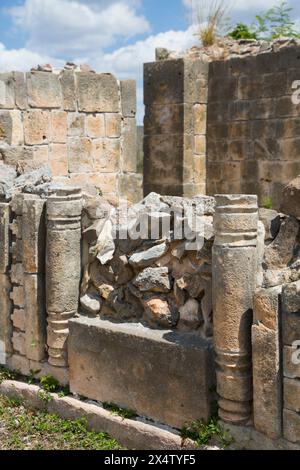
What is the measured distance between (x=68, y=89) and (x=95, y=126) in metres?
0.64

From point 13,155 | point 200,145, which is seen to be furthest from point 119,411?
point 200,145

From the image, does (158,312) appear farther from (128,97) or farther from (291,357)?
(128,97)

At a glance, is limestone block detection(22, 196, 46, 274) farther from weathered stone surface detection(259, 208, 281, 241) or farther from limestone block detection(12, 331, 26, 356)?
weathered stone surface detection(259, 208, 281, 241)

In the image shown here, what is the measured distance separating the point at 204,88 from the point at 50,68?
3.54m

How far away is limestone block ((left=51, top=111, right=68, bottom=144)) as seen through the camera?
7496mm

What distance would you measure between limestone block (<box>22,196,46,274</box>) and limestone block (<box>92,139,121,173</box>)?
323 cm

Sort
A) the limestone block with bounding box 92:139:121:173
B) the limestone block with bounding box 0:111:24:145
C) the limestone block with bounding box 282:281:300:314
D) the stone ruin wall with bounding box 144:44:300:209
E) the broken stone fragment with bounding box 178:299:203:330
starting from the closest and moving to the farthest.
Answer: the limestone block with bounding box 282:281:300:314 → the broken stone fragment with bounding box 178:299:203:330 → the limestone block with bounding box 0:111:24:145 → the limestone block with bounding box 92:139:121:173 → the stone ruin wall with bounding box 144:44:300:209

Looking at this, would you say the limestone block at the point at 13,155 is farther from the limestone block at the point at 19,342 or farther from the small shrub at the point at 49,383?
the small shrub at the point at 49,383

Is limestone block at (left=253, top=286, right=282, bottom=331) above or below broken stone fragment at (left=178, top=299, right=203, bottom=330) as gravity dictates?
above

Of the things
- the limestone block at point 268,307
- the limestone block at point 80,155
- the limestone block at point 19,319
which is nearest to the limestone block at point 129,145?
the limestone block at point 80,155

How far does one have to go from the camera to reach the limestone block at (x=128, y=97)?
8109mm

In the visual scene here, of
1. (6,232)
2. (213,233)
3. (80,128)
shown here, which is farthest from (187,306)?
(80,128)

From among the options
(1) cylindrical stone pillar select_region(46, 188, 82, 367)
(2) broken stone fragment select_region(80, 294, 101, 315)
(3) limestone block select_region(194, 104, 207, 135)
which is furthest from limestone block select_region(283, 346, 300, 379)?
(3) limestone block select_region(194, 104, 207, 135)
